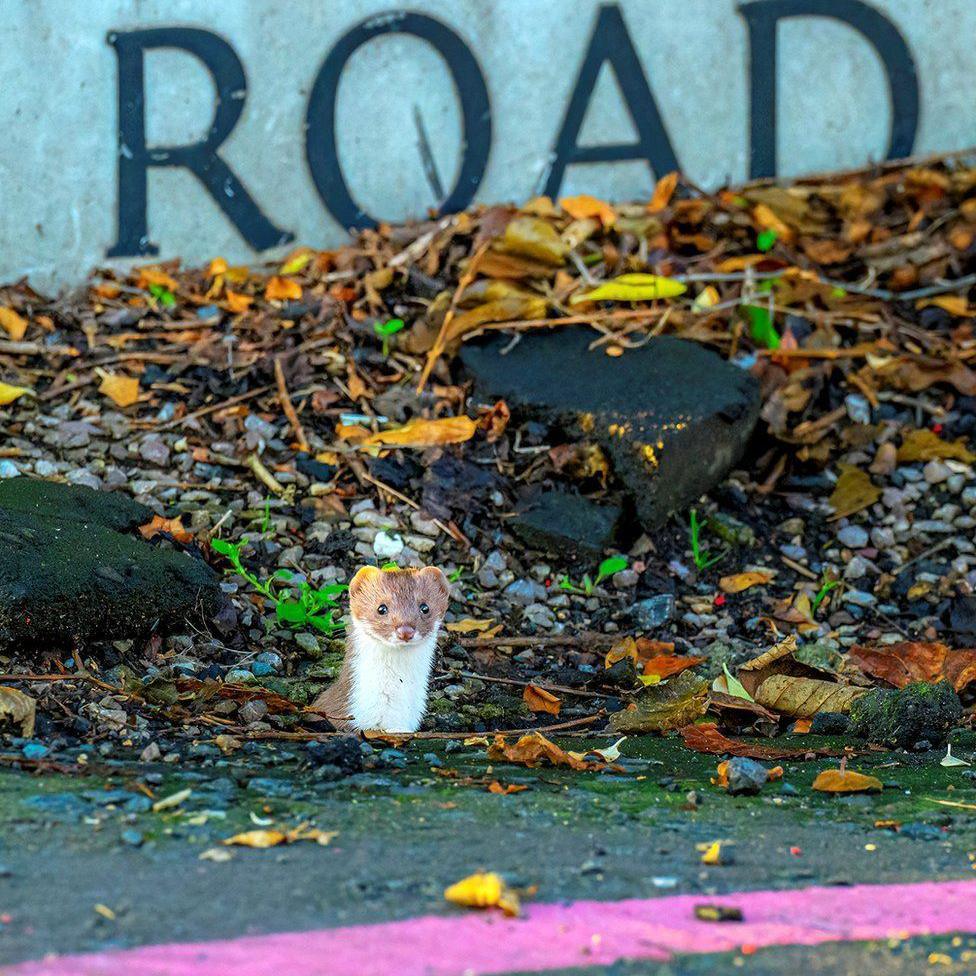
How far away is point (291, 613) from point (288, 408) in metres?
1.40

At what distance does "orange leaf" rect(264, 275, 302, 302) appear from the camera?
7102 mm

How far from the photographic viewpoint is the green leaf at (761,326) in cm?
671

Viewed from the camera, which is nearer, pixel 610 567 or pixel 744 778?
pixel 744 778

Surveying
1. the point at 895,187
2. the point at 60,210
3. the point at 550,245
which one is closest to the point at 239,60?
the point at 60,210

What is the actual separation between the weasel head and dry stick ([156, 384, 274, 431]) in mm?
1787

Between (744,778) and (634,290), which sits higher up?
(634,290)

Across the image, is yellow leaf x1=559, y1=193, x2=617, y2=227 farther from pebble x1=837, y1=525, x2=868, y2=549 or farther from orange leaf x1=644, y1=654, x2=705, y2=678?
orange leaf x1=644, y1=654, x2=705, y2=678

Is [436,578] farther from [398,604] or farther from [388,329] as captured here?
[388,329]

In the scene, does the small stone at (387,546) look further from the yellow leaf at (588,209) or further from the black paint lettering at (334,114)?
the black paint lettering at (334,114)

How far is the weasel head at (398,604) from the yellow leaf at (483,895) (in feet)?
6.18

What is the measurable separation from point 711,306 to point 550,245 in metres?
0.79

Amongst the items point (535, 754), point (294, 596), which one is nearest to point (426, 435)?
point (294, 596)

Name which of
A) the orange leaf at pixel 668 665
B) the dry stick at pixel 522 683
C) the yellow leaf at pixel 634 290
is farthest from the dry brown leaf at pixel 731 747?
the yellow leaf at pixel 634 290

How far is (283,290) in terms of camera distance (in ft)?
23.4
